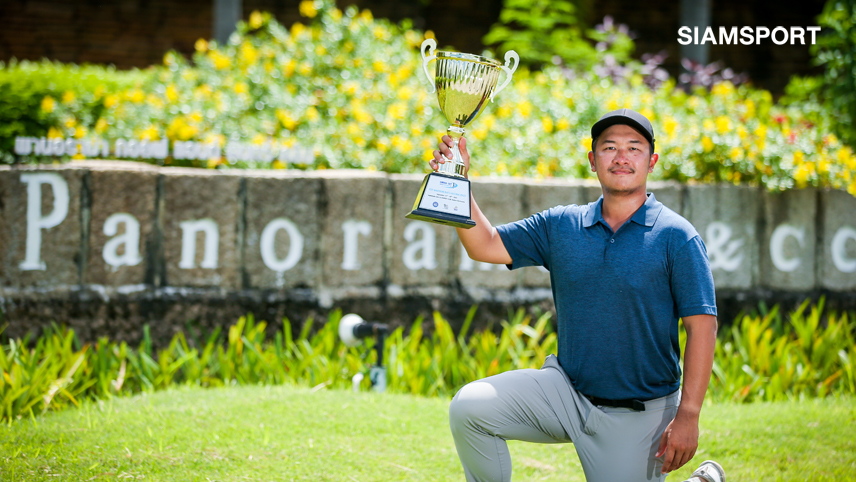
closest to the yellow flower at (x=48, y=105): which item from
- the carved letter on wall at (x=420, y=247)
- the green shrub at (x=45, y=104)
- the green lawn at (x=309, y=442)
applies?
the green shrub at (x=45, y=104)

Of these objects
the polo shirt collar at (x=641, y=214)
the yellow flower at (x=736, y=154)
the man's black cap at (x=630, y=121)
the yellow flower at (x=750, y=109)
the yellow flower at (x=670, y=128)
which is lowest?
the polo shirt collar at (x=641, y=214)

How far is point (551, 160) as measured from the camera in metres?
5.04

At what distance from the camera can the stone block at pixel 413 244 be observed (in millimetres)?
4348

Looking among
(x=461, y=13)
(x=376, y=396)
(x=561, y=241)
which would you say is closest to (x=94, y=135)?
(x=376, y=396)

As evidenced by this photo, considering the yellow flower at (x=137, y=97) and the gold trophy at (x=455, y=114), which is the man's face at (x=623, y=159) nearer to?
the gold trophy at (x=455, y=114)

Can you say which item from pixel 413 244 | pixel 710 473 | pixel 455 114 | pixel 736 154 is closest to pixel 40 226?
pixel 413 244

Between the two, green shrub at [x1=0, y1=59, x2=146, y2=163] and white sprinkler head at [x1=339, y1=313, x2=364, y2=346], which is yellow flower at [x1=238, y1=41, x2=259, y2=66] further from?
white sprinkler head at [x1=339, y1=313, x2=364, y2=346]

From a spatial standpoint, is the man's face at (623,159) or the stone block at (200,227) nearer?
the man's face at (623,159)

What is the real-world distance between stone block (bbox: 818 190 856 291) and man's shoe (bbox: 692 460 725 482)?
292cm

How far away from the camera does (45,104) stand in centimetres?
509

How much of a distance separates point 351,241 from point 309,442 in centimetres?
155

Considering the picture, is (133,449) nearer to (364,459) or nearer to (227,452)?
(227,452)

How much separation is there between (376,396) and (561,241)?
5.29ft

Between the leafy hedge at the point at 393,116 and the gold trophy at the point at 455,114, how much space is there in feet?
7.05
